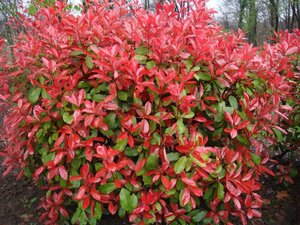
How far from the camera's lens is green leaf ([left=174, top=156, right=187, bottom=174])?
6.07 feet

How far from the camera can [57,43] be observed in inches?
81.2

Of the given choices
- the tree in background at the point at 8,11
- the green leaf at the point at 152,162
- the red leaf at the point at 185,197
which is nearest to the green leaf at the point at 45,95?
the green leaf at the point at 152,162

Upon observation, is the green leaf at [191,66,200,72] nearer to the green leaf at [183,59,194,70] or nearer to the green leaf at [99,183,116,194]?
the green leaf at [183,59,194,70]

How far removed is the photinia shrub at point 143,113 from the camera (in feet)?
6.20

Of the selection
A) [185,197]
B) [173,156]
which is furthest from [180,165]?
[185,197]

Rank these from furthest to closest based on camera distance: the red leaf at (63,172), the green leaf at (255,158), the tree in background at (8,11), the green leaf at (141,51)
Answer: the tree in background at (8,11)
the green leaf at (255,158)
the green leaf at (141,51)
the red leaf at (63,172)

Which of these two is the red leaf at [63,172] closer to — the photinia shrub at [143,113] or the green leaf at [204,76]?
the photinia shrub at [143,113]

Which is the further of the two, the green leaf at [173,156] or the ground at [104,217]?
the ground at [104,217]

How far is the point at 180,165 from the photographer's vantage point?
6.10 ft

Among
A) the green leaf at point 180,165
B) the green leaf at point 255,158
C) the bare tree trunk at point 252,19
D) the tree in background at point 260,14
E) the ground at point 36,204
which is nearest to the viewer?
the green leaf at point 180,165

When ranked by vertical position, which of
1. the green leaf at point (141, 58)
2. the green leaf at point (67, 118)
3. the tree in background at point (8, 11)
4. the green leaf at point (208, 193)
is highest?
the tree in background at point (8, 11)

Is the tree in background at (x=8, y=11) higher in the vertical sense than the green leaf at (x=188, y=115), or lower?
higher

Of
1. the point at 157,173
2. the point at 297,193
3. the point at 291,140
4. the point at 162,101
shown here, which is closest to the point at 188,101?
the point at 162,101

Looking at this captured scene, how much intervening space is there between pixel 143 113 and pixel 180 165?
347 mm
